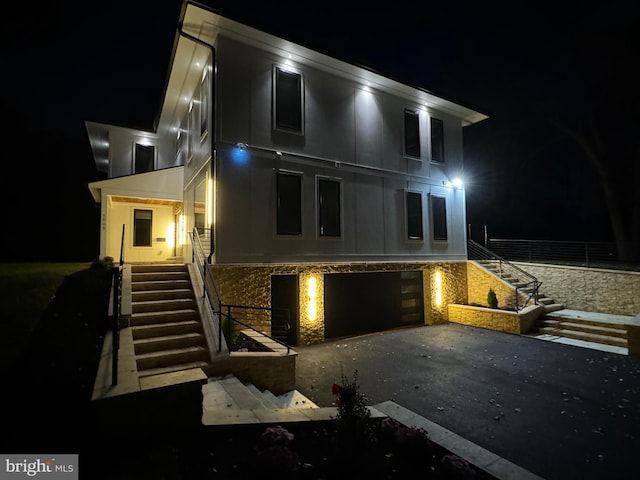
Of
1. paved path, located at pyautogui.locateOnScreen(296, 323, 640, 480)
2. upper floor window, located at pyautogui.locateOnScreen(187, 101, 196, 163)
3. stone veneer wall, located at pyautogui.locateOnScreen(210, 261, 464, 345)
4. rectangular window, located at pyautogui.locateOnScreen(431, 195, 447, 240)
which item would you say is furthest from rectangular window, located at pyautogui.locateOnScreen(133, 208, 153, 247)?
rectangular window, located at pyautogui.locateOnScreen(431, 195, 447, 240)

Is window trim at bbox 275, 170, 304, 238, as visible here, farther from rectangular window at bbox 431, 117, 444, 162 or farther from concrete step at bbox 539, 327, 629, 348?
concrete step at bbox 539, 327, 629, 348

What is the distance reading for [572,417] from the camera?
5449mm

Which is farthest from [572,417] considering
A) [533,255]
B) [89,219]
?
[89,219]

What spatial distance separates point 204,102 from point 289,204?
165 inches

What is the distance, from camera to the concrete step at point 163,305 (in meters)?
→ 7.49

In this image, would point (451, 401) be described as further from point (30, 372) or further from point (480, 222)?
point (480, 222)

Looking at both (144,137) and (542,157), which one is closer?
(144,137)

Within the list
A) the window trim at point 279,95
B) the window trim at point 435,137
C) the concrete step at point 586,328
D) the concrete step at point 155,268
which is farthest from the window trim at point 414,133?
the concrete step at point 155,268

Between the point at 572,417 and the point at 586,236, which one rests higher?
the point at 586,236

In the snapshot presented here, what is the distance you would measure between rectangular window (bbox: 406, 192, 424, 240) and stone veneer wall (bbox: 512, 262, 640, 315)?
244 inches

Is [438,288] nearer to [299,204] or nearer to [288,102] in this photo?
[299,204]

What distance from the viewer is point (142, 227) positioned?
1412 centimetres

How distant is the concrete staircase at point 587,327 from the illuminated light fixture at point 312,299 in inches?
314

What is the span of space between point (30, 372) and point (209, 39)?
909cm
